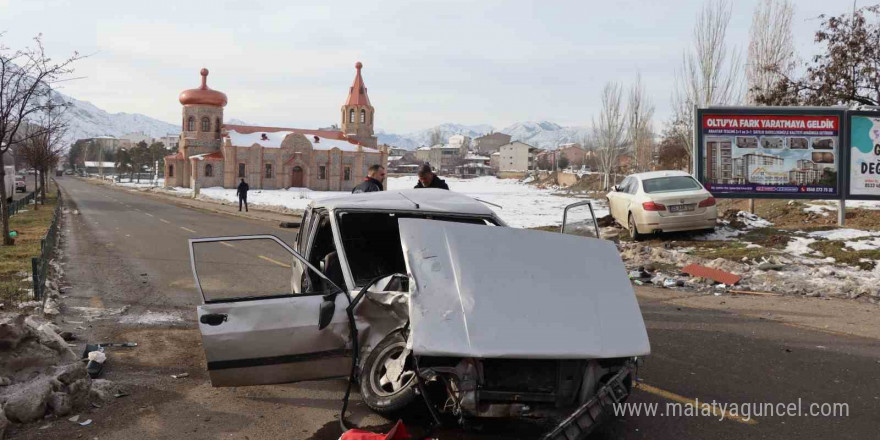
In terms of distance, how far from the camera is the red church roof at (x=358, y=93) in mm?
86625

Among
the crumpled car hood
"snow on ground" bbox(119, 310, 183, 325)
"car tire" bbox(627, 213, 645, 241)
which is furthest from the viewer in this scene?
"car tire" bbox(627, 213, 645, 241)

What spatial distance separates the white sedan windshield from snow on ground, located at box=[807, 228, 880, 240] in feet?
9.20

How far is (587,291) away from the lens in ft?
14.8

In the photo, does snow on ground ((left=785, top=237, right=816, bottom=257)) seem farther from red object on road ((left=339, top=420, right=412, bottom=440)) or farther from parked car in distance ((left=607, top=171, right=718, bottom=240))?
red object on road ((left=339, top=420, right=412, bottom=440))

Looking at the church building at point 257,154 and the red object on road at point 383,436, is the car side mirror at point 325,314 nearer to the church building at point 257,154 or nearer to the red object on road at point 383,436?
the red object on road at point 383,436

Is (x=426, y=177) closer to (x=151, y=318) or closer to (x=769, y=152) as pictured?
(x=151, y=318)

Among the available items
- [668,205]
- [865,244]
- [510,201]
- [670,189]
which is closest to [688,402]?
Answer: [668,205]

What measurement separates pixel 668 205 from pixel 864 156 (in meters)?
5.76

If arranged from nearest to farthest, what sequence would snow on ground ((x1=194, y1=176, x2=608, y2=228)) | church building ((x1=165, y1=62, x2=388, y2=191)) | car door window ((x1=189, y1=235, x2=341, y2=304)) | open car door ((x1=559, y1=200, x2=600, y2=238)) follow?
open car door ((x1=559, y1=200, x2=600, y2=238)), car door window ((x1=189, y1=235, x2=341, y2=304)), snow on ground ((x1=194, y1=176, x2=608, y2=228)), church building ((x1=165, y1=62, x2=388, y2=191))

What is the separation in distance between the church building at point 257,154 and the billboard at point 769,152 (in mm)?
63395

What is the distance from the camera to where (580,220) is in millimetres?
6566

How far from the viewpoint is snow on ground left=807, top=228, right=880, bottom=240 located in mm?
14309

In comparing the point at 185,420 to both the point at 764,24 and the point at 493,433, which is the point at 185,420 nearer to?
the point at 493,433

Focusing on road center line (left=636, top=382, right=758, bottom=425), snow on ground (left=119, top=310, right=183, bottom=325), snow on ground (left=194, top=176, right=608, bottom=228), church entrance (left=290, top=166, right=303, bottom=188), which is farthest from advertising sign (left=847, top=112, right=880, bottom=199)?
church entrance (left=290, top=166, right=303, bottom=188)
